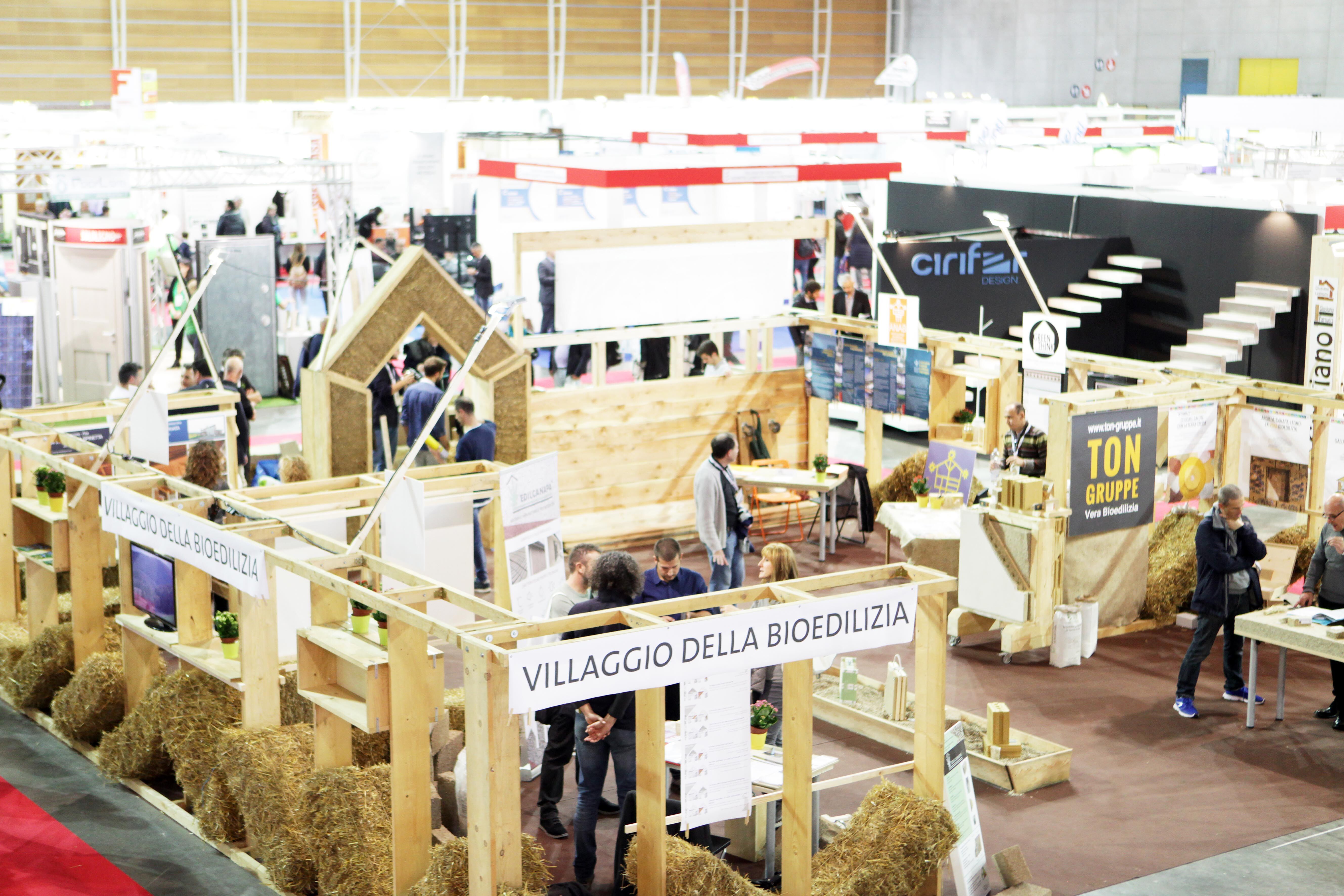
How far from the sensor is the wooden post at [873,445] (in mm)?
12203

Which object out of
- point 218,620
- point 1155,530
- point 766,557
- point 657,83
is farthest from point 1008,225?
point 657,83

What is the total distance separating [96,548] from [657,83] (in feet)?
81.4

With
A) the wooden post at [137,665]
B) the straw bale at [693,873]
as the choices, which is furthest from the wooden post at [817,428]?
the straw bale at [693,873]

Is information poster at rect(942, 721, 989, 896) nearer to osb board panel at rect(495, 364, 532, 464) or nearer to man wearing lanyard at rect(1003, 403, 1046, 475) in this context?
man wearing lanyard at rect(1003, 403, 1046, 475)

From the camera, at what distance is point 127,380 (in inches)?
431

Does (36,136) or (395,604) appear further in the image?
(36,136)

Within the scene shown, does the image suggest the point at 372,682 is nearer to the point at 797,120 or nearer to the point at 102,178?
the point at 102,178

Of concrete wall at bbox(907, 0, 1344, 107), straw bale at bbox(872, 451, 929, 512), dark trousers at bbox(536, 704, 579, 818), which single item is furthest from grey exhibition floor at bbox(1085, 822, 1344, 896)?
concrete wall at bbox(907, 0, 1344, 107)

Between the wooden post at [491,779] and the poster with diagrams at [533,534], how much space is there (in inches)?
101

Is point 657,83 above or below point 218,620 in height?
above

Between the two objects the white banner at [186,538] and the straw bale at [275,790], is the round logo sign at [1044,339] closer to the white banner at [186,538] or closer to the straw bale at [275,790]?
the straw bale at [275,790]

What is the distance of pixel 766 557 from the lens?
671 cm

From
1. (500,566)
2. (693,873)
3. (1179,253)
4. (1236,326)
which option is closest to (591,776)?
(693,873)

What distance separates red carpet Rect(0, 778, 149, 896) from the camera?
20.2 feet
